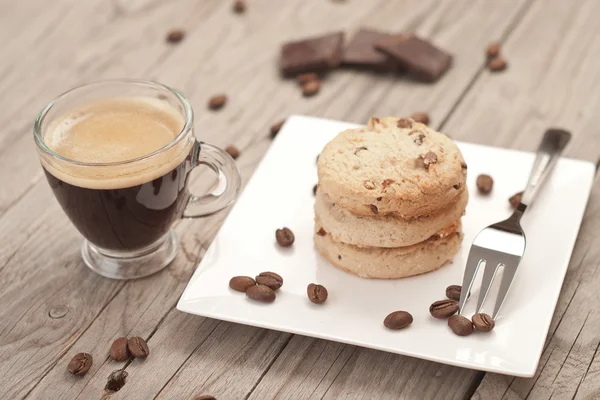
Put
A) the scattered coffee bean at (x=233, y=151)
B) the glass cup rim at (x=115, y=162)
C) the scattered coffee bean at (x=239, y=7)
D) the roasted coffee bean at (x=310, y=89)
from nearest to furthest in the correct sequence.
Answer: the glass cup rim at (x=115, y=162), the scattered coffee bean at (x=233, y=151), the roasted coffee bean at (x=310, y=89), the scattered coffee bean at (x=239, y=7)

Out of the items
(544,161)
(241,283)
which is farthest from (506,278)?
(241,283)

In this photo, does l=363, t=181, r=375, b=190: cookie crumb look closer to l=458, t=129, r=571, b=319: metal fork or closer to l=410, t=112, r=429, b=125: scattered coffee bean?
l=458, t=129, r=571, b=319: metal fork

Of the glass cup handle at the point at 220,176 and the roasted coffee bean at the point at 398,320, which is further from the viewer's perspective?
the glass cup handle at the point at 220,176

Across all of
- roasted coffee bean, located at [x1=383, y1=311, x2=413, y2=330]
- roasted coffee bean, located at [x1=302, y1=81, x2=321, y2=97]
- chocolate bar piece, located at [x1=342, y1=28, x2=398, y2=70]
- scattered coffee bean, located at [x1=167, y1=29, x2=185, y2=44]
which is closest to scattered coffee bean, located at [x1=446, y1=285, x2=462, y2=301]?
roasted coffee bean, located at [x1=383, y1=311, x2=413, y2=330]

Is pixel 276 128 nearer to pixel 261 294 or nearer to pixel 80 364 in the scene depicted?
pixel 261 294

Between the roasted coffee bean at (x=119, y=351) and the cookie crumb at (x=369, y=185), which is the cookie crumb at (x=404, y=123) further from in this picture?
the roasted coffee bean at (x=119, y=351)

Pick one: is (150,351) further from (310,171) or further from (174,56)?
(174,56)

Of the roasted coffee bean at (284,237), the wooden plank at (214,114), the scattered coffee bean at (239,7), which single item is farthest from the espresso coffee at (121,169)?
the scattered coffee bean at (239,7)
